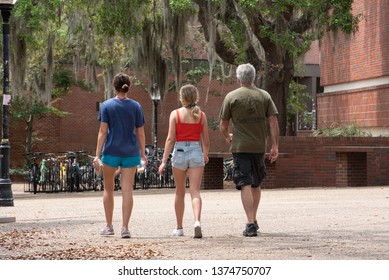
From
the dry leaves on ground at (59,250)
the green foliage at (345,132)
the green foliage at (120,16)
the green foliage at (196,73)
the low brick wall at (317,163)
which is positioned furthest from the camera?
the green foliage at (196,73)

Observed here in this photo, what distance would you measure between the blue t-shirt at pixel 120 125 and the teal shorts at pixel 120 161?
42 mm

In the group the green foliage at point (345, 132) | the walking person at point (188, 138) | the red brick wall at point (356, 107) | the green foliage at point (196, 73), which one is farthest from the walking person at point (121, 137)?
the green foliage at point (196, 73)

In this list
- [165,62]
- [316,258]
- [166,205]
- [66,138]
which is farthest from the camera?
[66,138]

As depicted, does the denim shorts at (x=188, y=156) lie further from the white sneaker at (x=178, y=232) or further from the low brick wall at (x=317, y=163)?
the low brick wall at (x=317, y=163)

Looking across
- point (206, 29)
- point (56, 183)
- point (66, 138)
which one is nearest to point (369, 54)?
point (206, 29)

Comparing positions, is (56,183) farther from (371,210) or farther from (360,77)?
(371,210)

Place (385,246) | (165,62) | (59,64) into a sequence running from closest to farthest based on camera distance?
1. (385,246)
2. (165,62)
3. (59,64)

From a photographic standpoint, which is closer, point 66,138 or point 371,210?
point 371,210

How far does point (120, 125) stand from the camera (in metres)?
12.7

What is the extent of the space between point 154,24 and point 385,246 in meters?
21.5

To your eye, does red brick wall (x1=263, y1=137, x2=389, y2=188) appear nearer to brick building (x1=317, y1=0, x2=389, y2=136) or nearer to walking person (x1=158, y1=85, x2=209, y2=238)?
brick building (x1=317, y1=0, x2=389, y2=136)

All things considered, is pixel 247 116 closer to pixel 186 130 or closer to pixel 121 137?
pixel 186 130

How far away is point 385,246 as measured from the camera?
11305mm

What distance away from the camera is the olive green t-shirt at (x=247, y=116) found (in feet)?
41.8
